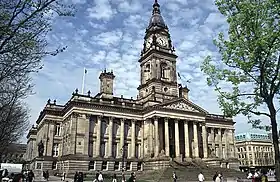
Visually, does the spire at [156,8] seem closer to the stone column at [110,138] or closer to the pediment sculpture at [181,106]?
the pediment sculpture at [181,106]

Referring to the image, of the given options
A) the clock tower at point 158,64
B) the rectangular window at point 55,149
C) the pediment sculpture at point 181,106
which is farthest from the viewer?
the clock tower at point 158,64

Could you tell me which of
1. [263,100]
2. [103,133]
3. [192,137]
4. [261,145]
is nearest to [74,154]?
[103,133]

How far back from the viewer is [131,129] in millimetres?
60094

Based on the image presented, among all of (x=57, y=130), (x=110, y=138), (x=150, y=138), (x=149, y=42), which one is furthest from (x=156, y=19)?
(x=57, y=130)

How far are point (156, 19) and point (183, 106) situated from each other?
88.5ft

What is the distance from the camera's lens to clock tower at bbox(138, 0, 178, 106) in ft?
219

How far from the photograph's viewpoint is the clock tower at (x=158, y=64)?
6681 centimetres

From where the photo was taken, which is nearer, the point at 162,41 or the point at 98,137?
the point at 98,137

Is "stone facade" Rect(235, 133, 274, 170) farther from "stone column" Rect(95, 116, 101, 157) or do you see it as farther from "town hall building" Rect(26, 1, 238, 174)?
"stone column" Rect(95, 116, 101, 157)

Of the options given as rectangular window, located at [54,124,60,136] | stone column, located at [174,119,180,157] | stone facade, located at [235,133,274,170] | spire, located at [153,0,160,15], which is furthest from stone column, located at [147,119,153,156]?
stone facade, located at [235,133,274,170]

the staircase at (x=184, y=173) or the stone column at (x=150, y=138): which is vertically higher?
the stone column at (x=150, y=138)

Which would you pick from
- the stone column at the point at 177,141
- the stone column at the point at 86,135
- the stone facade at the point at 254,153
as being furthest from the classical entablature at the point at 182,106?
the stone facade at the point at 254,153

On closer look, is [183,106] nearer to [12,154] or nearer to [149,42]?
[149,42]

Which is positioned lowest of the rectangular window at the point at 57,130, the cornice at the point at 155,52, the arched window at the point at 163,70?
the rectangular window at the point at 57,130
